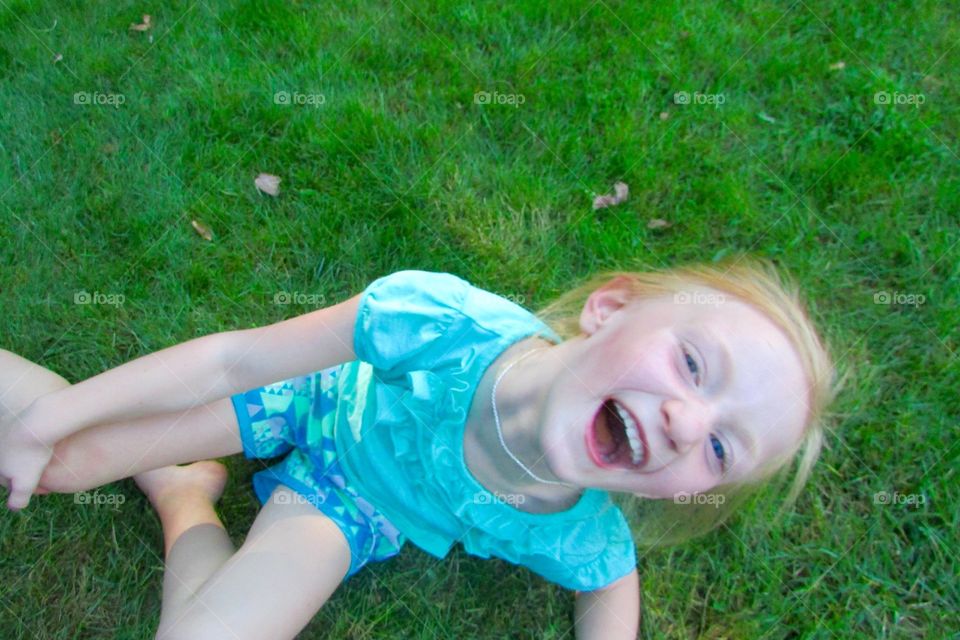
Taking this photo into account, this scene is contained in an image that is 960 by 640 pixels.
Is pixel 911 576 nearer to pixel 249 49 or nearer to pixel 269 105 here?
pixel 269 105

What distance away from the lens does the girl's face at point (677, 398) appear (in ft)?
5.60

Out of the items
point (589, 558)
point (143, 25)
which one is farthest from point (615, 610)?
point (143, 25)

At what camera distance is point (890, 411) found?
2.86m

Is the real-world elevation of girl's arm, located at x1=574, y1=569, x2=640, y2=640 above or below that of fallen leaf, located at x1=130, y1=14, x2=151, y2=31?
below

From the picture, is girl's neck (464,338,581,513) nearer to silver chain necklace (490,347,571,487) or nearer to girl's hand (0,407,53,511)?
silver chain necklace (490,347,571,487)

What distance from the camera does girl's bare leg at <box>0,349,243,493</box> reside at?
7.06 feet

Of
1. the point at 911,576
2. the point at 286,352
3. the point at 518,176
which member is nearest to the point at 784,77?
the point at 518,176

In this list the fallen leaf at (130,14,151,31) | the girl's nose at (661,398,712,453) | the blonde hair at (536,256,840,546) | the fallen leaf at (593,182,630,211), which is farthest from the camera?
the fallen leaf at (130,14,151,31)

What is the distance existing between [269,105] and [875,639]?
117 inches

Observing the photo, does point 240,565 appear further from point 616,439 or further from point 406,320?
point 616,439

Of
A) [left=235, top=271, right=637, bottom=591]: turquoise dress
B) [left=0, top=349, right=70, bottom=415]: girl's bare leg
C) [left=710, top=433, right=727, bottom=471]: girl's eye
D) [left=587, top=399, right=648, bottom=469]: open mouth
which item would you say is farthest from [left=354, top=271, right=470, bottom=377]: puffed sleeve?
[left=0, top=349, right=70, bottom=415]: girl's bare leg

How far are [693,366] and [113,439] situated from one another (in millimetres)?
1590

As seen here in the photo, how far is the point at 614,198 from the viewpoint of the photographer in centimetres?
312

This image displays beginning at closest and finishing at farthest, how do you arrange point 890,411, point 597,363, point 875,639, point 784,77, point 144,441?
point 597,363 → point 144,441 → point 875,639 → point 890,411 → point 784,77
